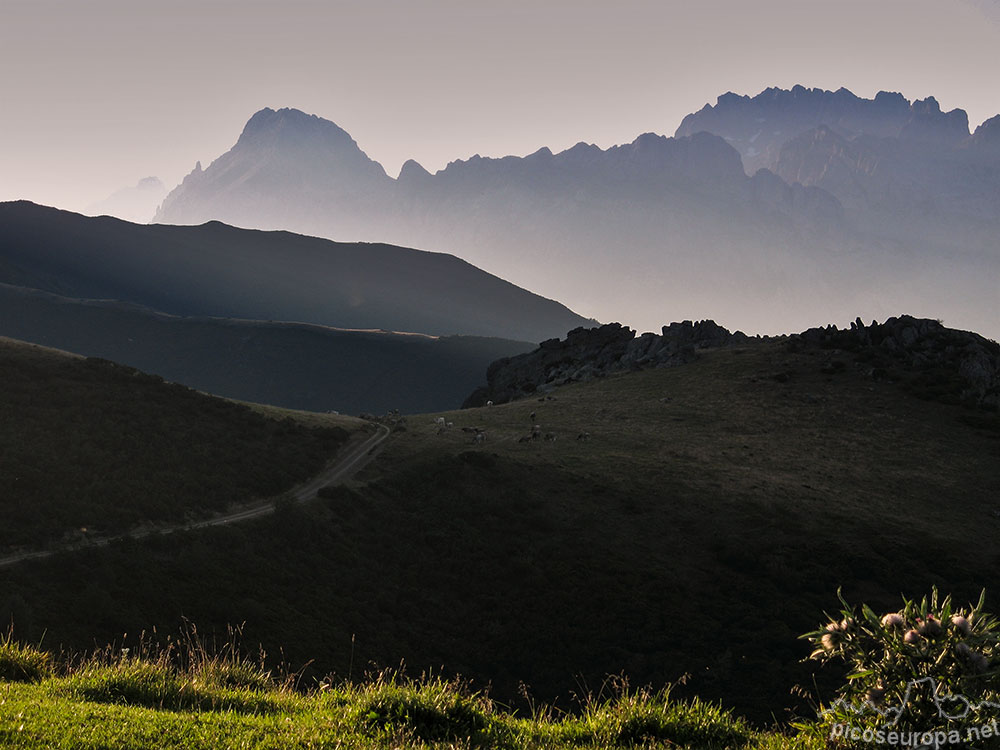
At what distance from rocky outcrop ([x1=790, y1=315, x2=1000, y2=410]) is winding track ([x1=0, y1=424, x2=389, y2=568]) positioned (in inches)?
2366

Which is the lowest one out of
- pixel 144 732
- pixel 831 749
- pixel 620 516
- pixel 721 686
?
pixel 721 686

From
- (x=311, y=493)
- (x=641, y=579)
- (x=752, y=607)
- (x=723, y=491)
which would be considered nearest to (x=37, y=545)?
(x=311, y=493)

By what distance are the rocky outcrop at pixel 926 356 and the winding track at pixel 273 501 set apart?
60100mm

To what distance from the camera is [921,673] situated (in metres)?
6.36

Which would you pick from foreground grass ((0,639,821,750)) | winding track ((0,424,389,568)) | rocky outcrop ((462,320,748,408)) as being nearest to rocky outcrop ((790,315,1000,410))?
rocky outcrop ((462,320,748,408))

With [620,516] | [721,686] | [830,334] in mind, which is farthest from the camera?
[830,334]

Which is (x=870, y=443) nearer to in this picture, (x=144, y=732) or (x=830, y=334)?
(x=830, y=334)

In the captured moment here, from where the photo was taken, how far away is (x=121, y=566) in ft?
110

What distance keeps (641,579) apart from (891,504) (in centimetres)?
2421

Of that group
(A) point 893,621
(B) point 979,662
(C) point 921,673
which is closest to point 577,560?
(A) point 893,621

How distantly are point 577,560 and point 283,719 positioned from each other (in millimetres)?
35368

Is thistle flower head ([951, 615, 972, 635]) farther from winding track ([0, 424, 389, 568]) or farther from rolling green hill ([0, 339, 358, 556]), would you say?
rolling green hill ([0, 339, 358, 556])

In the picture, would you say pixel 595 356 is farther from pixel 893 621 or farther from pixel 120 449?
pixel 893 621

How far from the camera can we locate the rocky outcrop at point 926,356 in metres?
78.7
